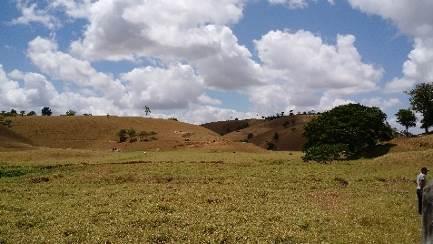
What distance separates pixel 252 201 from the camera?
Result: 31484 millimetres

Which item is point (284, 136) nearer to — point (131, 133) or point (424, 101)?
point (131, 133)

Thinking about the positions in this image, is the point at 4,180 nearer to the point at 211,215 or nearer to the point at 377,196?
the point at 211,215

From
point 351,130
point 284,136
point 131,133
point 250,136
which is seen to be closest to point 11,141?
point 131,133

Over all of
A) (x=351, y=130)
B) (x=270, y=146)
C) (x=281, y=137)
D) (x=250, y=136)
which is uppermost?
(x=250, y=136)

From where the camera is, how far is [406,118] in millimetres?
103000

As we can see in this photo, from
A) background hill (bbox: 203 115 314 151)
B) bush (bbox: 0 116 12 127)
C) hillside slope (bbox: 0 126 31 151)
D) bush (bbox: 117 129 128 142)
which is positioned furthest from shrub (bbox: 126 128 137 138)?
background hill (bbox: 203 115 314 151)

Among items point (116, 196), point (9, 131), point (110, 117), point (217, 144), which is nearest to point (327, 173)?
point (116, 196)

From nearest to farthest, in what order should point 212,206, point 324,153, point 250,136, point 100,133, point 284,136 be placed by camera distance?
point 212,206
point 324,153
point 100,133
point 284,136
point 250,136

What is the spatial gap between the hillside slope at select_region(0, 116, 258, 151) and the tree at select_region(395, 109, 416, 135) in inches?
1162

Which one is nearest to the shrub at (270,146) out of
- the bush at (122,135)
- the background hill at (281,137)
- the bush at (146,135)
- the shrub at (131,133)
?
the background hill at (281,137)

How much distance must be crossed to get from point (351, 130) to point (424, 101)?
927 inches

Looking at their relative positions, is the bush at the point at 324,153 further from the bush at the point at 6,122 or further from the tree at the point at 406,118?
the bush at the point at 6,122

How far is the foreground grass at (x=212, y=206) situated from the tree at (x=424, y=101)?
45.8m

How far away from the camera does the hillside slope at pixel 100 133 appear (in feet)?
373
